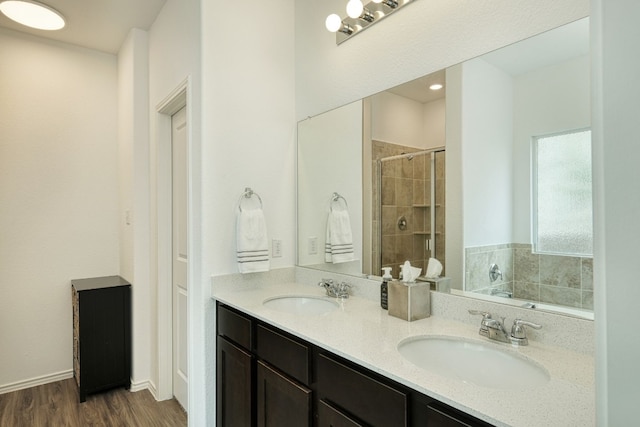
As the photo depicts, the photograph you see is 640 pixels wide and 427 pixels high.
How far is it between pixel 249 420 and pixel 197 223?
1.00m

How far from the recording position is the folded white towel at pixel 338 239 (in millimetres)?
2041

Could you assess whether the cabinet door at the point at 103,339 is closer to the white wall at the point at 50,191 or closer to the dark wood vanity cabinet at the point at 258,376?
the white wall at the point at 50,191

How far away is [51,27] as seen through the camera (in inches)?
103

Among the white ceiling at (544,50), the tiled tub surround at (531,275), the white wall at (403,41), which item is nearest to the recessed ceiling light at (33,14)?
the white wall at (403,41)

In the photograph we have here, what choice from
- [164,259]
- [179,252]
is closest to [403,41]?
[179,252]

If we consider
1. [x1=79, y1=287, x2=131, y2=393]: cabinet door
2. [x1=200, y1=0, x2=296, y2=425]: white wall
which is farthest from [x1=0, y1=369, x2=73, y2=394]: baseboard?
[x1=200, y1=0, x2=296, y2=425]: white wall

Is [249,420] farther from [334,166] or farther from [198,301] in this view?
[334,166]

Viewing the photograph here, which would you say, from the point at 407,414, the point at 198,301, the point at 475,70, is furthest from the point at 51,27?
the point at 407,414

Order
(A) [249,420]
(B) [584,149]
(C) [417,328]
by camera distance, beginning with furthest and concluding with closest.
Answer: (A) [249,420]
(C) [417,328]
(B) [584,149]

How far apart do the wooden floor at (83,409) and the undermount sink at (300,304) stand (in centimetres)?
110

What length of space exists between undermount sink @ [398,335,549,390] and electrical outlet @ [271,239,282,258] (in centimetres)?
116

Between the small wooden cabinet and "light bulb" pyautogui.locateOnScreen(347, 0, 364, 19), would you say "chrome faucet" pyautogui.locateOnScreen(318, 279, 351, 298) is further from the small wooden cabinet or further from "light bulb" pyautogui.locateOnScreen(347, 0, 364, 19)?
the small wooden cabinet

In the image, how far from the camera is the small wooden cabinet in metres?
2.60

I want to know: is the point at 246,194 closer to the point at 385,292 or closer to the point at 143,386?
the point at 385,292
